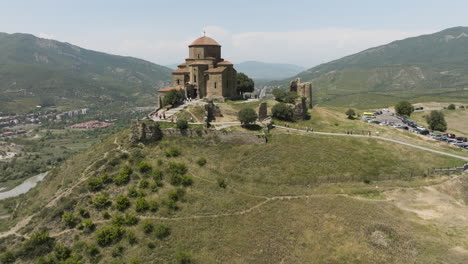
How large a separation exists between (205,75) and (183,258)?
4313 cm

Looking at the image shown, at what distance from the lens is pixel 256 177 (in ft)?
136

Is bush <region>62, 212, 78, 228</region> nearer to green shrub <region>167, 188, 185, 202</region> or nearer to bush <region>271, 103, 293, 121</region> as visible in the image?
green shrub <region>167, 188, 185, 202</region>

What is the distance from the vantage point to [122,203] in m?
36.4

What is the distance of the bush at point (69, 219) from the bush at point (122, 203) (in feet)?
16.5

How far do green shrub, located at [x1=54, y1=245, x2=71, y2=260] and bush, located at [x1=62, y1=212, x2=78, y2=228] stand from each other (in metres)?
3.08

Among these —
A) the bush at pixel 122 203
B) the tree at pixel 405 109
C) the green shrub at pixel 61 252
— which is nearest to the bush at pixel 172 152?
the bush at pixel 122 203

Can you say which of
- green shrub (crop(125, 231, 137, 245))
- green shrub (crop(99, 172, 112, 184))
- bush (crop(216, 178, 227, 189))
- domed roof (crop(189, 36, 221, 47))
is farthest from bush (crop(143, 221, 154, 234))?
domed roof (crop(189, 36, 221, 47))

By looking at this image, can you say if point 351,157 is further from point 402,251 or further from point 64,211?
point 64,211

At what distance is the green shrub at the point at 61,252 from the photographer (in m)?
31.5

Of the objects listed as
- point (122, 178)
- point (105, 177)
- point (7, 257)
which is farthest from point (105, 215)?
point (7, 257)

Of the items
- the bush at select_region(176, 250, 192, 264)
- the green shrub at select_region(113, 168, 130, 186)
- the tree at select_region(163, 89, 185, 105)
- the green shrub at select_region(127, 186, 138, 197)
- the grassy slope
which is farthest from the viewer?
the grassy slope

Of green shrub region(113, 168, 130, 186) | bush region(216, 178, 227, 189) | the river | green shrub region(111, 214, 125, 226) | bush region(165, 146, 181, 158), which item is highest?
bush region(165, 146, 181, 158)

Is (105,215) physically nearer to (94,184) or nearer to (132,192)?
(132,192)

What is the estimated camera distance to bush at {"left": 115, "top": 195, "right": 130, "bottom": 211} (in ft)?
118
